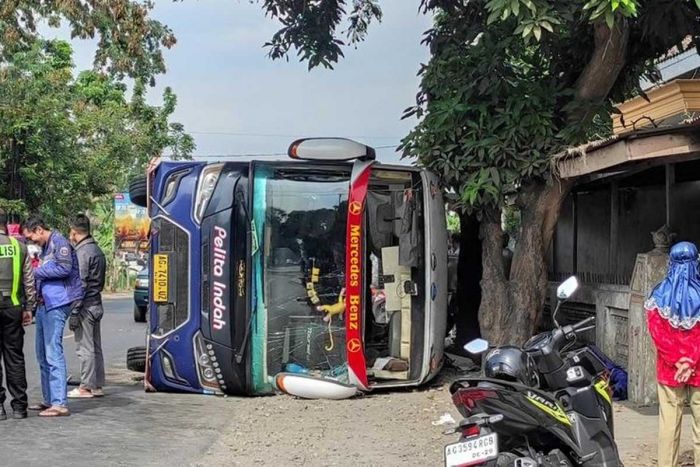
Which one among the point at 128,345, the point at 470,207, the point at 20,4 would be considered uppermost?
the point at 20,4

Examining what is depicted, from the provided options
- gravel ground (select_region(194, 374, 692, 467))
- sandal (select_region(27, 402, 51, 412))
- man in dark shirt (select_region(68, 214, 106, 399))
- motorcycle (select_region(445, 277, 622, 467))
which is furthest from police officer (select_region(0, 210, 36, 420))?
motorcycle (select_region(445, 277, 622, 467))

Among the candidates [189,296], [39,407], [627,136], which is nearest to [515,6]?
[627,136]

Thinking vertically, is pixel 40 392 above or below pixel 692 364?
below

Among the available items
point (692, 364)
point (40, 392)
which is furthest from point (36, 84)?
point (692, 364)

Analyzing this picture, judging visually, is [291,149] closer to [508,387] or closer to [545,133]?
[545,133]

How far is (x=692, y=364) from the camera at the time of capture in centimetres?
537

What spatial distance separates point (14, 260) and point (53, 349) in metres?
0.89

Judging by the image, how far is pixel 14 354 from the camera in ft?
24.6

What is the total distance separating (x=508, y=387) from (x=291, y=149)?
5057 millimetres

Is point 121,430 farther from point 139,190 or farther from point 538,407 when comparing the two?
point 538,407

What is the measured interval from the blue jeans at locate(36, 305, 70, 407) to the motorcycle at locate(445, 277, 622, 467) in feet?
14.3

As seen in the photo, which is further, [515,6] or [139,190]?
[139,190]

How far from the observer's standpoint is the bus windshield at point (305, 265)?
8.76 meters

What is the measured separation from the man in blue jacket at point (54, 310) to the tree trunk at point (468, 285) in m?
4.95
